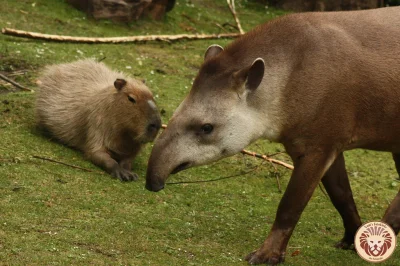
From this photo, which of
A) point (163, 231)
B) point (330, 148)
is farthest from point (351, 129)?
point (163, 231)

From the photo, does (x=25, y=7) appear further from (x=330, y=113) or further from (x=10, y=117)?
(x=330, y=113)

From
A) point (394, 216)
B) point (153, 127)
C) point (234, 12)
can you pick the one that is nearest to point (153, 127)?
point (153, 127)

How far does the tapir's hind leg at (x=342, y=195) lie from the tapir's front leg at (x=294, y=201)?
598 mm

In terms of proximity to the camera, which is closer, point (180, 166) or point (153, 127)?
point (180, 166)

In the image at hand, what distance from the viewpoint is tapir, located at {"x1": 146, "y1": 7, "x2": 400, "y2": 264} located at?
5.71 metres

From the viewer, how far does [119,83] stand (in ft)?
25.9

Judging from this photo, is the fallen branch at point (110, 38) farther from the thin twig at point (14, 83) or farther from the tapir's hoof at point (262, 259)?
the tapir's hoof at point (262, 259)

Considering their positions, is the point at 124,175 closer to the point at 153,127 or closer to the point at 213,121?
the point at 153,127

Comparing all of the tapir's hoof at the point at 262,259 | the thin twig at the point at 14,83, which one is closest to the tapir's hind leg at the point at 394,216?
the tapir's hoof at the point at 262,259

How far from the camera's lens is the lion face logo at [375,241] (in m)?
5.67

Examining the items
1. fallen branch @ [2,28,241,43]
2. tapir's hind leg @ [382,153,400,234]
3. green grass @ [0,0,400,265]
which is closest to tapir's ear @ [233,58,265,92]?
green grass @ [0,0,400,265]

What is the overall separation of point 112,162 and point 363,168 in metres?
2.70

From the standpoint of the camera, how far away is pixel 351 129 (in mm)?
5781

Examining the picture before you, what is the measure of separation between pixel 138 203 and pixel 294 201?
148 centimetres
